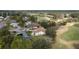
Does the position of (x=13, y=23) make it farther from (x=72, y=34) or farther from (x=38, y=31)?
(x=72, y=34)

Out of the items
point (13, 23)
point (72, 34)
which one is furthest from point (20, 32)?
point (72, 34)

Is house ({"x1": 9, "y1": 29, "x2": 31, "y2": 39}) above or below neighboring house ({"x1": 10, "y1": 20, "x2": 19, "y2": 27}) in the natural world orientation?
below

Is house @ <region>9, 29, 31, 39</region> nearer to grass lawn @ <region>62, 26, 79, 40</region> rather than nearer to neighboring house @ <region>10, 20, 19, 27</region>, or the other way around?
neighboring house @ <region>10, 20, 19, 27</region>

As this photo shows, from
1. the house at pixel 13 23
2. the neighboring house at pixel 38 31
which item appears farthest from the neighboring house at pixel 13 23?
the neighboring house at pixel 38 31

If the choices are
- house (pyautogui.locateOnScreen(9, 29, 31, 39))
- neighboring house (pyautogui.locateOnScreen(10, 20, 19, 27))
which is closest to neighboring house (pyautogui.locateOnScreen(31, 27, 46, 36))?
house (pyautogui.locateOnScreen(9, 29, 31, 39))

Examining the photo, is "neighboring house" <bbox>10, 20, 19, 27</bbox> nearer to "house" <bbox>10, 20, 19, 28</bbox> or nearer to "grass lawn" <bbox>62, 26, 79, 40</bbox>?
"house" <bbox>10, 20, 19, 28</bbox>

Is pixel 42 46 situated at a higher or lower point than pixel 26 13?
lower

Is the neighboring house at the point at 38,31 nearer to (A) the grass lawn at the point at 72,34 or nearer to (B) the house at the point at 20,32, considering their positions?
(B) the house at the point at 20,32
